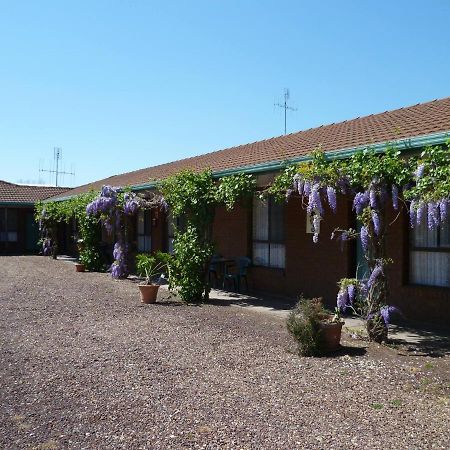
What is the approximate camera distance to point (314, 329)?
673cm

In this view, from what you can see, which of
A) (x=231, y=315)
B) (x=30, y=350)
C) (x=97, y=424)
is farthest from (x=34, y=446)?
(x=231, y=315)

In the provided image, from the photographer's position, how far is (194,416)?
4.70m

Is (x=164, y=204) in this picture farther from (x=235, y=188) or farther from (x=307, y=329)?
(x=307, y=329)

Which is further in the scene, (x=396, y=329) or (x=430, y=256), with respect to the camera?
(x=430, y=256)

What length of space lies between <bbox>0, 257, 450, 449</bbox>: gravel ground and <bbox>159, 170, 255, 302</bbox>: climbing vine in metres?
2.24

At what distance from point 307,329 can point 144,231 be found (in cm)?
1280

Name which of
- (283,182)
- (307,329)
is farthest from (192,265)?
(307,329)

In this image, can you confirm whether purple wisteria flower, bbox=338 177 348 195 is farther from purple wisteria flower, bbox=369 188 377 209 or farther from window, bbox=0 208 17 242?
window, bbox=0 208 17 242

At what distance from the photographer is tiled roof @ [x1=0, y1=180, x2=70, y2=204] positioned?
1167 inches

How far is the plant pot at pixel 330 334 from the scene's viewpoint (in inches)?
267

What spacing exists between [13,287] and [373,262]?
9.85 metres

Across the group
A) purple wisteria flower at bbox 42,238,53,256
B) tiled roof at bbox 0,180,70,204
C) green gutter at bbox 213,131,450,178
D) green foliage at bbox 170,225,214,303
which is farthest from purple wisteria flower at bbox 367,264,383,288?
tiled roof at bbox 0,180,70,204

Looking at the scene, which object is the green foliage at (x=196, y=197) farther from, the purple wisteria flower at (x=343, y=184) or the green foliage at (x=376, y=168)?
the green foliage at (x=376, y=168)

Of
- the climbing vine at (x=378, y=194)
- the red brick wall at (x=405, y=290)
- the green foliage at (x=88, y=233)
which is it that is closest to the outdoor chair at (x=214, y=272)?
the red brick wall at (x=405, y=290)
